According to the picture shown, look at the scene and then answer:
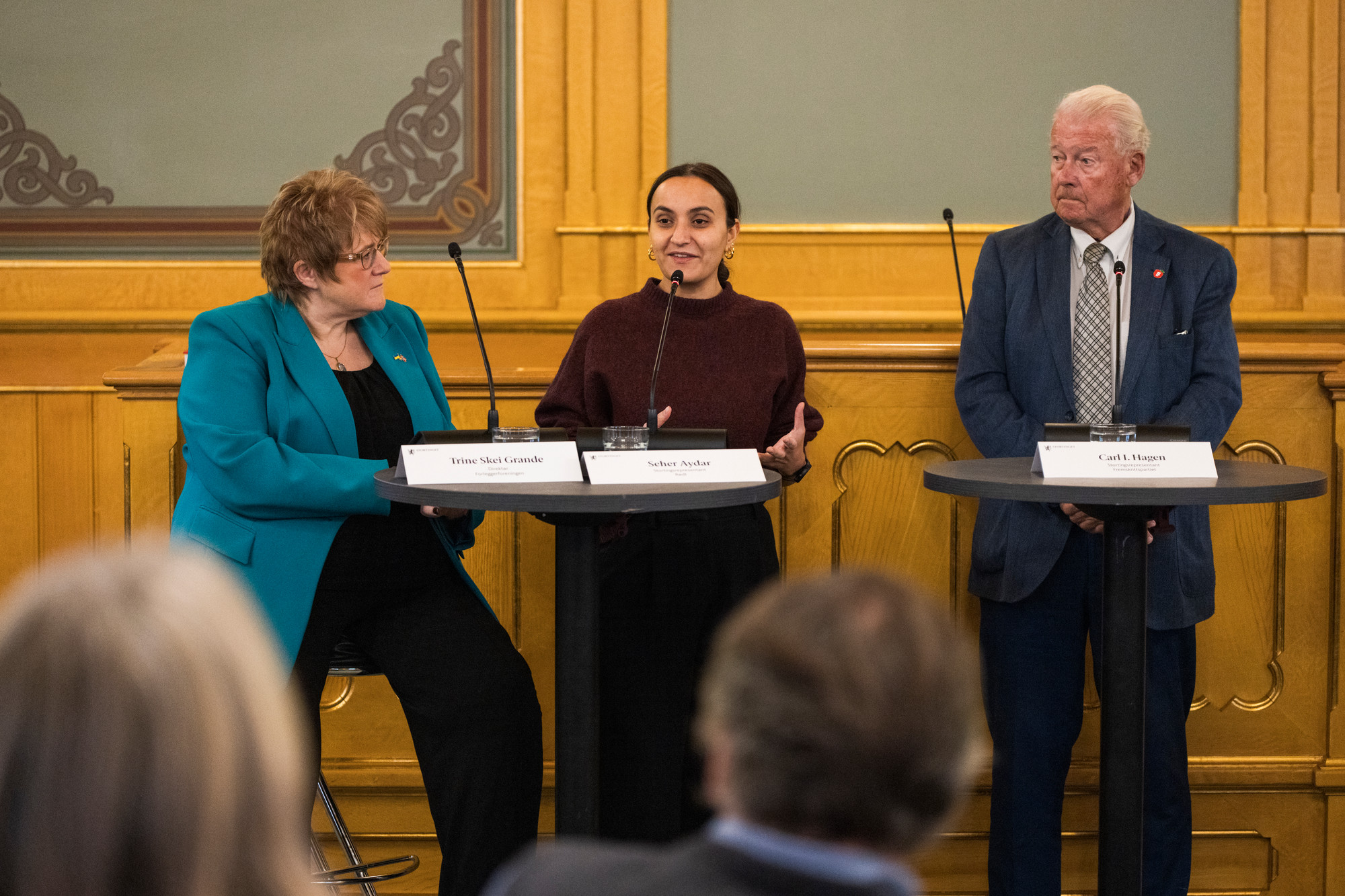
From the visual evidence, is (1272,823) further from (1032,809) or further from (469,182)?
(469,182)

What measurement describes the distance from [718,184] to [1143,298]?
86 cm

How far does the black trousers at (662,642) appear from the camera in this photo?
8.22 ft

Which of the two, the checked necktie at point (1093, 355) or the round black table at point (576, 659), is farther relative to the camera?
the checked necktie at point (1093, 355)

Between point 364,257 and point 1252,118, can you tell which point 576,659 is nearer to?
point 364,257

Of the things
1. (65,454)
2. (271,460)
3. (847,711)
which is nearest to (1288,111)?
(271,460)

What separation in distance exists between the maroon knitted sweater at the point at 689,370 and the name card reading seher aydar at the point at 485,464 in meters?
0.51

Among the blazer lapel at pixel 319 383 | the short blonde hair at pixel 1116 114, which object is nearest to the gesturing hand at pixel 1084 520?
the short blonde hair at pixel 1116 114

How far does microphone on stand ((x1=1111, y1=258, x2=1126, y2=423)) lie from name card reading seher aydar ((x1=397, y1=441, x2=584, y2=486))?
35.3 inches

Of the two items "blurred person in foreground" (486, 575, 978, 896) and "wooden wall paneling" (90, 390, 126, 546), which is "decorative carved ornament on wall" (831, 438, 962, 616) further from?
"blurred person in foreground" (486, 575, 978, 896)

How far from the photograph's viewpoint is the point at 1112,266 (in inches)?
103

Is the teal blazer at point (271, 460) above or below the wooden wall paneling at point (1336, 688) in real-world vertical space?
above

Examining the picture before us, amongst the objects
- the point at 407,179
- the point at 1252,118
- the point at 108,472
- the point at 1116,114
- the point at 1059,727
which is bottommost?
the point at 1059,727

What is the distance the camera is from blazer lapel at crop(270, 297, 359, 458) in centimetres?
240

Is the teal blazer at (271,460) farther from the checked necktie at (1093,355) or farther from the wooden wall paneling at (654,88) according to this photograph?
the wooden wall paneling at (654,88)
